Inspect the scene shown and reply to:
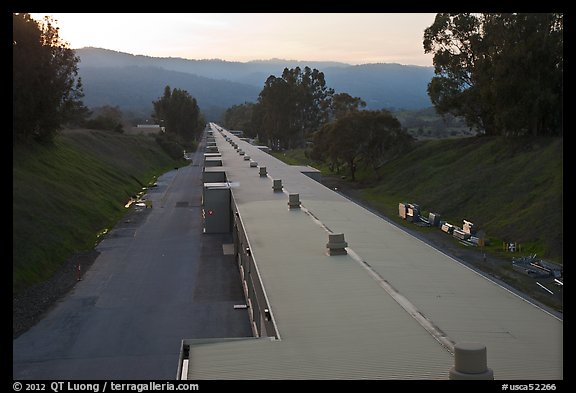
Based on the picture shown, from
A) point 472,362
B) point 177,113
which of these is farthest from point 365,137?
point 177,113

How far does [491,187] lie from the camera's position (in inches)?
1948

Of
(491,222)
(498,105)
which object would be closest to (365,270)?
(491,222)

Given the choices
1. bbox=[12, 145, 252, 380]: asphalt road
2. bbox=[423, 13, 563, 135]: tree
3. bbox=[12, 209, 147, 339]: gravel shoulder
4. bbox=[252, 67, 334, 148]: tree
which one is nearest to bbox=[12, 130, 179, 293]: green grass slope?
bbox=[12, 209, 147, 339]: gravel shoulder

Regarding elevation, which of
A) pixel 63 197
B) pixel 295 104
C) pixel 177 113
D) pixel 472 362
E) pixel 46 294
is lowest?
Result: pixel 46 294

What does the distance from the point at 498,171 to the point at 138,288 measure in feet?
109

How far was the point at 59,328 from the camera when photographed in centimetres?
2414

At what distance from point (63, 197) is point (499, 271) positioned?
102 feet

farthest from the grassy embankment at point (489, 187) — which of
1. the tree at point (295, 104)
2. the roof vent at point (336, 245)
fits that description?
the tree at point (295, 104)

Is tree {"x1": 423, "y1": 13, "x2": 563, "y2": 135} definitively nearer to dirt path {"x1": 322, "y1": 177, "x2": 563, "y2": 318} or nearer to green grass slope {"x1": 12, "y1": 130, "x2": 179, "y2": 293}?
dirt path {"x1": 322, "y1": 177, "x2": 563, "y2": 318}

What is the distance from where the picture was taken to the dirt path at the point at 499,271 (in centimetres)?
2630

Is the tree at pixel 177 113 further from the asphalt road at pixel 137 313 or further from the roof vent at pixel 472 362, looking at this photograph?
the roof vent at pixel 472 362

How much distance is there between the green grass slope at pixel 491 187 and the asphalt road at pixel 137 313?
1769 centimetres

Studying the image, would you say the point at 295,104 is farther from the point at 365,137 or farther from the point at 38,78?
the point at 38,78

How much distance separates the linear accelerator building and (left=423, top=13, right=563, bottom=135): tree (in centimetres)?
3012
